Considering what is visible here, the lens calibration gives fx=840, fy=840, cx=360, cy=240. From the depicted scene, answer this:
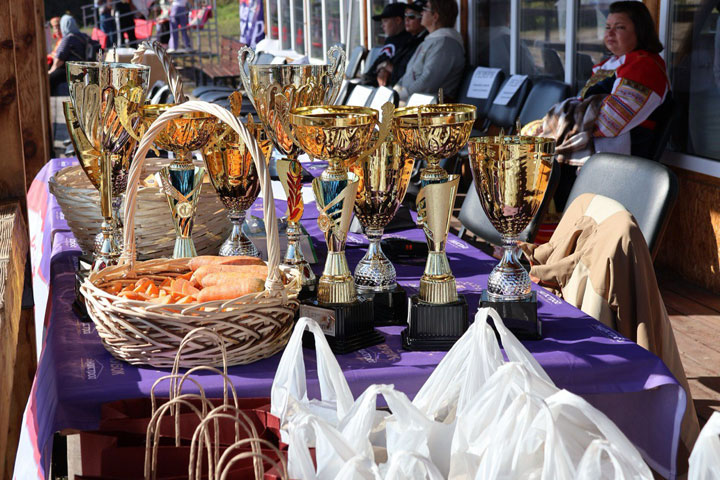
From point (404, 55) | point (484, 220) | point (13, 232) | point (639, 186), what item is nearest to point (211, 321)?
point (13, 232)

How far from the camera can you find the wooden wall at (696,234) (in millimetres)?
4008

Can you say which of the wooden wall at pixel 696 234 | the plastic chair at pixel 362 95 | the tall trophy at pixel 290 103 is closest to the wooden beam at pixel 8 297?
the tall trophy at pixel 290 103

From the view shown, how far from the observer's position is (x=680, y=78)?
4.28m

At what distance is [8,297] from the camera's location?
6.35 feet

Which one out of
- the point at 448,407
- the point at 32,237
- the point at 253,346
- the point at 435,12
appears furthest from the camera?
the point at 435,12

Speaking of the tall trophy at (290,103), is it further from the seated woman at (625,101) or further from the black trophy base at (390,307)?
the seated woman at (625,101)

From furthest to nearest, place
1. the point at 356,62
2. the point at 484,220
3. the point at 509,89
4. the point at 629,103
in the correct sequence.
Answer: the point at 356,62
the point at 509,89
the point at 629,103
the point at 484,220

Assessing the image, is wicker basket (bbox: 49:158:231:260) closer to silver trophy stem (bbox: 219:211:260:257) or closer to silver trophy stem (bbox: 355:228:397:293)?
silver trophy stem (bbox: 219:211:260:257)

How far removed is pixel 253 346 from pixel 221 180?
0.58 m

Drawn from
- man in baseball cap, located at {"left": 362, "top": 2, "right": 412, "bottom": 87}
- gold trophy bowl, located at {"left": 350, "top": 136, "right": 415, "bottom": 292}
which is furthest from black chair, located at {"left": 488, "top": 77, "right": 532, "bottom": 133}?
gold trophy bowl, located at {"left": 350, "top": 136, "right": 415, "bottom": 292}

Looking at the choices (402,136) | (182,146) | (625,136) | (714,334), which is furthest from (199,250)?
→ (625,136)

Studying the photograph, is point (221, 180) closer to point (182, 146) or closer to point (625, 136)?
point (182, 146)

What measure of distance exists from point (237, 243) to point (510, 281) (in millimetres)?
652

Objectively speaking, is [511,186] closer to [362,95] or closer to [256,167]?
[256,167]
